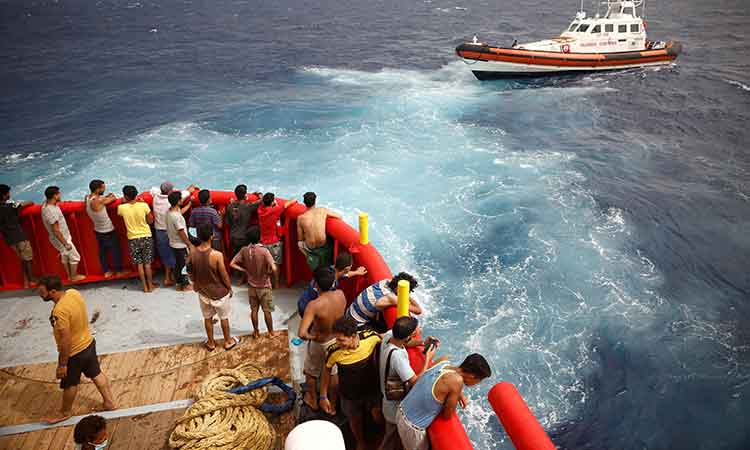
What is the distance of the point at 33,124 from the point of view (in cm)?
2266

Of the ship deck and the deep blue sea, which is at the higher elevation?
the ship deck

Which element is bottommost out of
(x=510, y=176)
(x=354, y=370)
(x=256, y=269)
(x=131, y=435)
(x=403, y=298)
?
(x=510, y=176)

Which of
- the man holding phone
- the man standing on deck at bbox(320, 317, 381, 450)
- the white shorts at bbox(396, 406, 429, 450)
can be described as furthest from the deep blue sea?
the white shorts at bbox(396, 406, 429, 450)

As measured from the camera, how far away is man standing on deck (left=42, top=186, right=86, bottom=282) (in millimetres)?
6219

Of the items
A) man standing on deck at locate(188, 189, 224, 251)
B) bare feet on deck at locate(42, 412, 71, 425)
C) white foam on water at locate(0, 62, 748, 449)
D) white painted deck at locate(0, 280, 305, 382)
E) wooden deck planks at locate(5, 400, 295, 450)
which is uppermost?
man standing on deck at locate(188, 189, 224, 251)

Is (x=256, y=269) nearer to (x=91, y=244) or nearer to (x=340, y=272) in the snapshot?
(x=340, y=272)

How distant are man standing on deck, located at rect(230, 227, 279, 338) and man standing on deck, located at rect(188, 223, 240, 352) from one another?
0.25 m

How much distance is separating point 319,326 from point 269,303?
4.29 ft

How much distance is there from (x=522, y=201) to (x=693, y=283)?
176 inches

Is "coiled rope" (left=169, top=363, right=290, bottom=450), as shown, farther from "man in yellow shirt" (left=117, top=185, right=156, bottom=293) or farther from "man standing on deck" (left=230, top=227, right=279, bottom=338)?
"man in yellow shirt" (left=117, top=185, right=156, bottom=293)

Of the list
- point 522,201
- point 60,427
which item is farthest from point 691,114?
point 60,427

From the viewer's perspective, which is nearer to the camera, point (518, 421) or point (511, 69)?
point (518, 421)

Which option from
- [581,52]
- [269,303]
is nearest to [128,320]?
[269,303]

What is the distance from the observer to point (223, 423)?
178 inches
